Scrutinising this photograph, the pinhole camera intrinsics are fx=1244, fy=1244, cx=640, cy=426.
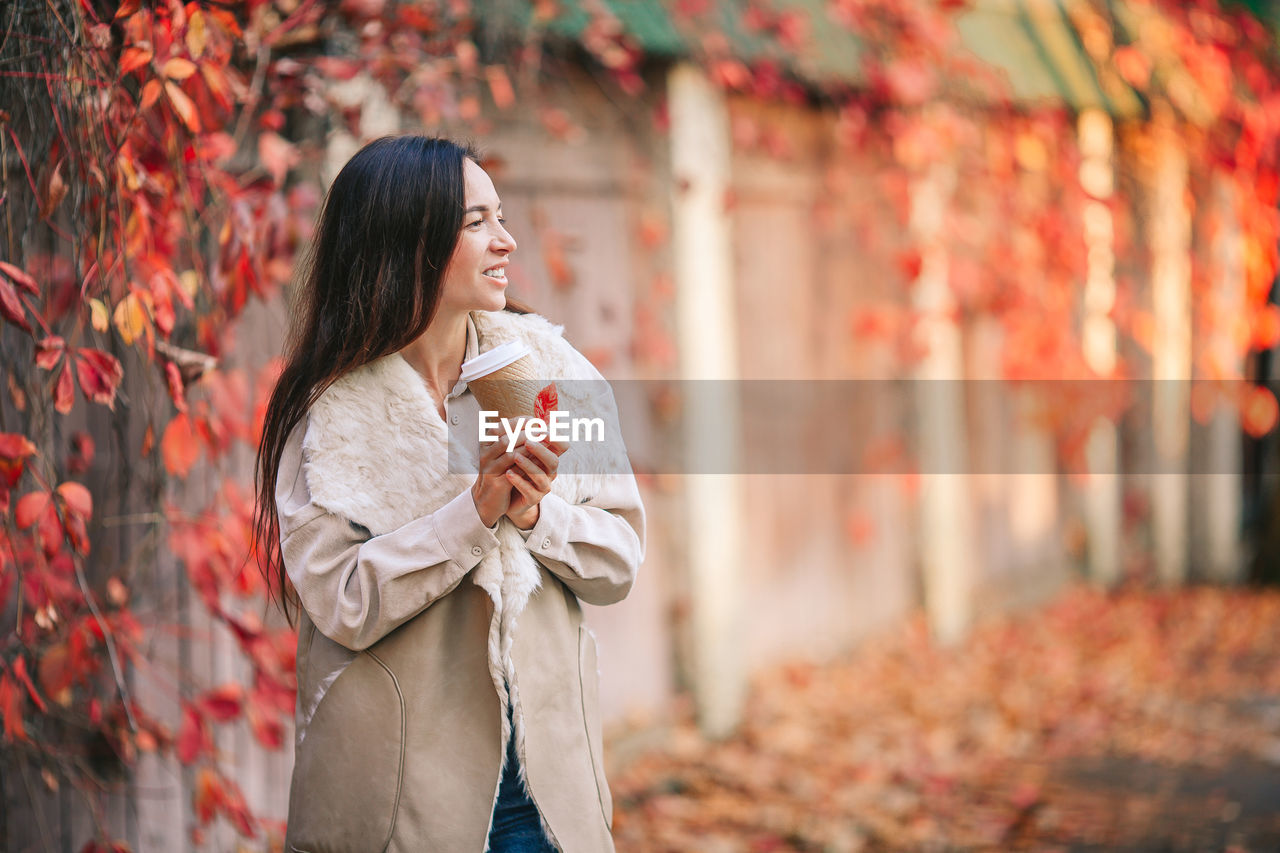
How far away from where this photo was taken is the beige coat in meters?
1.86

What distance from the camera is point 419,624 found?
1.92 m

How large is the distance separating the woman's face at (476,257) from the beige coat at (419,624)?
143mm

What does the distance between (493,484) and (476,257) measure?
344mm

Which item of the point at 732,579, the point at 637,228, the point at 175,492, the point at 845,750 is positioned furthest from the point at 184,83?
the point at 845,750

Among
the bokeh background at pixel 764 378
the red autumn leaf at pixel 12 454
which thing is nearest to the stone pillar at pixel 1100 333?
the bokeh background at pixel 764 378

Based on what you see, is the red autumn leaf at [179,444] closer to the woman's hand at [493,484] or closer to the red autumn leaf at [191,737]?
the red autumn leaf at [191,737]

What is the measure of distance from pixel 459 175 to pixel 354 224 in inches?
7.0

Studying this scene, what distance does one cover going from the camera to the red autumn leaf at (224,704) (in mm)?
2973

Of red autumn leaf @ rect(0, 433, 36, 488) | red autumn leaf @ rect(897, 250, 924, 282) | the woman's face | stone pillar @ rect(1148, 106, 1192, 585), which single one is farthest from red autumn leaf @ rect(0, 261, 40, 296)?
stone pillar @ rect(1148, 106, 1192, 585)

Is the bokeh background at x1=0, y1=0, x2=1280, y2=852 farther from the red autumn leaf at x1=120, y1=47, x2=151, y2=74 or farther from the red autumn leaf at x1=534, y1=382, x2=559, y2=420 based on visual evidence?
the red autumn leaf at x1=534, y1=382, x2=559, y2=420

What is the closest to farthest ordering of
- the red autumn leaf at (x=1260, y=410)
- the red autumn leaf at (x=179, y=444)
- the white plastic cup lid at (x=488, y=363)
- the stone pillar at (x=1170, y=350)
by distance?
the white plastic cup lid at (x=488, y=363) < the red autumn leaf at (x=179, y=444) < the red autumn leaf at (x=1260, y=410) < the stone pillar at (x=1170, y=350)

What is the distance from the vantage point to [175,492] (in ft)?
11.5

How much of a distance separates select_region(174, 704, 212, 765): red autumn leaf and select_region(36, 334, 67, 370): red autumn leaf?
0.98m

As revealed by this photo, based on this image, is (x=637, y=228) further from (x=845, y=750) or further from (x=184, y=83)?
(x=184, y=83)
